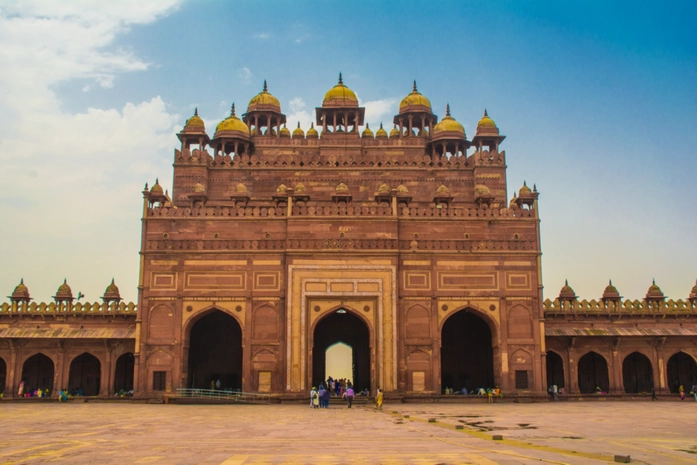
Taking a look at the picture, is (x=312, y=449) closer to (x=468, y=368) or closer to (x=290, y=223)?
(x=290, y=223)

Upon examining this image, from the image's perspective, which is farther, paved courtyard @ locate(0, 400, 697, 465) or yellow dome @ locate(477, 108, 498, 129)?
yellow dome @ locate(477, 108, 498, 129)

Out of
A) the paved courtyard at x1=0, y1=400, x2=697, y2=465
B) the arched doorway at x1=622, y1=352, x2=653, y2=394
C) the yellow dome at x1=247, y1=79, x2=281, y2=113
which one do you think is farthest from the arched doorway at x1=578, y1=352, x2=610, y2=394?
the yellow dome at x1=247, y1=79, x2=281, y2=113

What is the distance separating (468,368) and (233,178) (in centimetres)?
1384

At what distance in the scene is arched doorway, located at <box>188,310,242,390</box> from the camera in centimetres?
3116

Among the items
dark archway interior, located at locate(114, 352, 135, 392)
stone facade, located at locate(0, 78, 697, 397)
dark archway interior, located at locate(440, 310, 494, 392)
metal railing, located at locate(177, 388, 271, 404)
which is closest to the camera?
metal railing, located at locate(177, 388, 271, 404)

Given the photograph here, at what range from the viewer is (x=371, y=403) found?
86.2ft

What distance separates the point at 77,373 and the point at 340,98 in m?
17.9

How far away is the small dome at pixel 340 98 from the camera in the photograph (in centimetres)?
3581

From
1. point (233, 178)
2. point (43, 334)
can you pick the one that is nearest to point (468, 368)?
point (233, 178)

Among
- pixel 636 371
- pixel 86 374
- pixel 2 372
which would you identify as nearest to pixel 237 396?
pixel 86 374

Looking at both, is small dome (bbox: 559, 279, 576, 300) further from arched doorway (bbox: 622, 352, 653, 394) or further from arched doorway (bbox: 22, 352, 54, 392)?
arched doorway (bbox: 22, 352, 54, 392)

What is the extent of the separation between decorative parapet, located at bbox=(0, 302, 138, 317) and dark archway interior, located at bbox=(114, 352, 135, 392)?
7.24ft

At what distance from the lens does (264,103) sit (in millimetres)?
36031

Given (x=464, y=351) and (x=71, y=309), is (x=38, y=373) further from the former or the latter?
(x=464, y=351)
